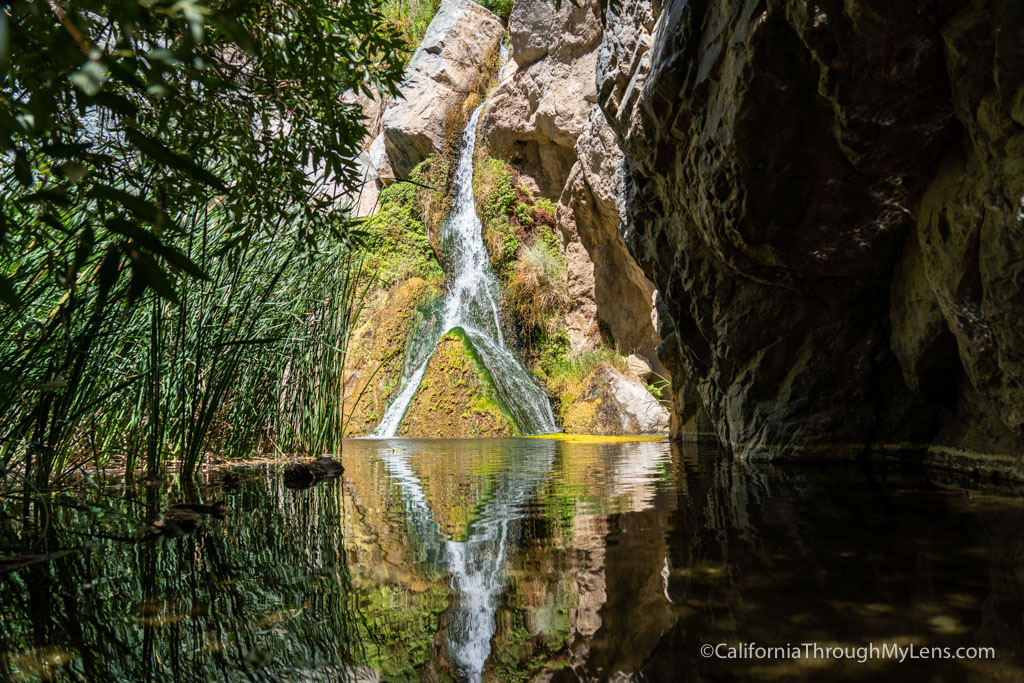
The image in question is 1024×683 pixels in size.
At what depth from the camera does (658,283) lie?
5250mm

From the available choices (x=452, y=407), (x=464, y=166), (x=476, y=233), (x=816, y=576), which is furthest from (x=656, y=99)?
(x=464, y=166)

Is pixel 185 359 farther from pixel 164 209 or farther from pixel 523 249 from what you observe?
pixel 523 249

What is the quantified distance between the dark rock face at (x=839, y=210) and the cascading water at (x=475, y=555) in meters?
1.78

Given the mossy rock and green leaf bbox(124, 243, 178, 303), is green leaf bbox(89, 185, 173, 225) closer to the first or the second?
green leaf bbox(124, 243, 178, 303)

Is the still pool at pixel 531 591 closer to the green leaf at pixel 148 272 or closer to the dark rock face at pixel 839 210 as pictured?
the green leaf at pixel 148 272

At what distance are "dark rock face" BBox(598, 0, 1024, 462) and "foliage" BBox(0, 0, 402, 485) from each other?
1.84 m

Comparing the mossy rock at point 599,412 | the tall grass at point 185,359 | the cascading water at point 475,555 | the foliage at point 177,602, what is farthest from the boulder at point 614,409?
the foliage at point 177,602

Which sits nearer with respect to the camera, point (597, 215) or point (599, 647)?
point (599, 647)

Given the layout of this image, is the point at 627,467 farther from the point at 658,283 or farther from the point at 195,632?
the point at 195,632

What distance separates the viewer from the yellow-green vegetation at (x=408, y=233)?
43.4ft

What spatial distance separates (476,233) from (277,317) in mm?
9360

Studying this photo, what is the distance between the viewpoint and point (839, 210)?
3.49 meters

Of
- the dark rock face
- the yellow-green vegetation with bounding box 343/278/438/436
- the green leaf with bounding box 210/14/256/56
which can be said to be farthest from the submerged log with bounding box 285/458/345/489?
the yellow-green vegetation with bounding box 343/278/438/436

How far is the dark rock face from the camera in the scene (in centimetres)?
258
